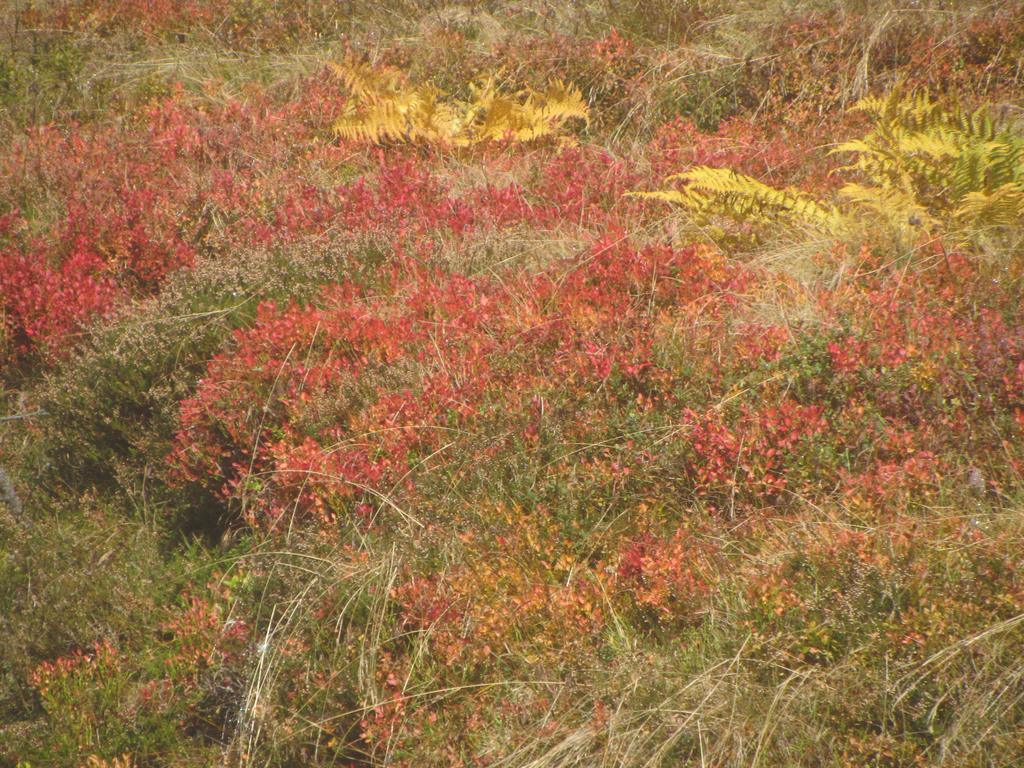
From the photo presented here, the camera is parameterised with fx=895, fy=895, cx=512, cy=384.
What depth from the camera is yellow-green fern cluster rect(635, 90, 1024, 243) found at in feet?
16.3

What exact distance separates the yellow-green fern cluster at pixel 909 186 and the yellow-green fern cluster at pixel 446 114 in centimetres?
179

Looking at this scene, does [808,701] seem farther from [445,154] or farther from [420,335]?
[445,154]

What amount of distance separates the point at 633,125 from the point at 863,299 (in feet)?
11.6

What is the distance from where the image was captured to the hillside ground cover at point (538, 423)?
303 centimetres

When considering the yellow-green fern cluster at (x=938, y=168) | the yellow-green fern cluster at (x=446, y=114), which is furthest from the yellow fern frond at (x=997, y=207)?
the yellow-green fern cluster at (x=446, y=114)

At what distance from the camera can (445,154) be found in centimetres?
720

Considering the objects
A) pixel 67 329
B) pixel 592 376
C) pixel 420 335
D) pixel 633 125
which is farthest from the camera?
pixel 633 125

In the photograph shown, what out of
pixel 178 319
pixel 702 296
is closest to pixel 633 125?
pixel 702 296

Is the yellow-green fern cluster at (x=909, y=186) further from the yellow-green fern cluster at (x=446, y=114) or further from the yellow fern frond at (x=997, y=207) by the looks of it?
the yellow-green fern cluster at (x=446, y=114)

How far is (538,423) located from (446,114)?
4151mm

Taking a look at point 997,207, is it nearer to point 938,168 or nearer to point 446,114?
point 938,168

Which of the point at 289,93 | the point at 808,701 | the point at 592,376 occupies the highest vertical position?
the point at 289,93

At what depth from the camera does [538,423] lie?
409 centimetres


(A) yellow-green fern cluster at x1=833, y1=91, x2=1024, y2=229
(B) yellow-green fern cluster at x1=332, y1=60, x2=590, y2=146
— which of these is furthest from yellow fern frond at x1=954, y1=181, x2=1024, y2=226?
(B) yellow-green fern cluster at x1=332, y1=60, x2=590, y2=146
